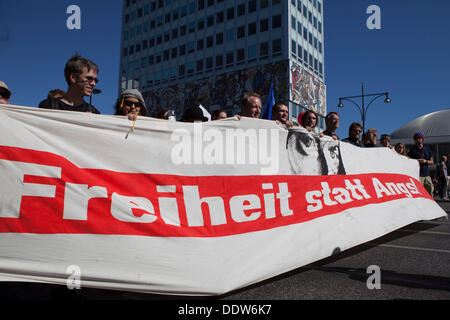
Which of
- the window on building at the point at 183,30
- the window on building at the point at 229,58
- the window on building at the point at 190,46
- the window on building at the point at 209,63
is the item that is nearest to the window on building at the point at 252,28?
the window on building at the point at 229,58

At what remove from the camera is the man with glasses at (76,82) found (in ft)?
9.61

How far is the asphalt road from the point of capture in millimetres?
2543

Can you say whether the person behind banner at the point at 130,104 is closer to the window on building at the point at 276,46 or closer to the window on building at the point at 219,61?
the window on building at the point at 276,46

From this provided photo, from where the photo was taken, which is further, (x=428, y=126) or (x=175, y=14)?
(x=428, y=126)

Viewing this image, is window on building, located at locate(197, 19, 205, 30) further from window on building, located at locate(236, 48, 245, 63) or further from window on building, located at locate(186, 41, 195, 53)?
window on building, located at locate(236, 48, 245, 63)

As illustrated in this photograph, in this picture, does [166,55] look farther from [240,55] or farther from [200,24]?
[240,55]

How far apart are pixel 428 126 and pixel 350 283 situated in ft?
237

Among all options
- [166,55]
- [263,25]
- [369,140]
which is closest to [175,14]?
[166,55]

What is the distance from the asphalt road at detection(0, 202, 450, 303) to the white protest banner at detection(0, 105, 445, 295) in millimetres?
146

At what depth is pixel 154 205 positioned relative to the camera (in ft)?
8.78

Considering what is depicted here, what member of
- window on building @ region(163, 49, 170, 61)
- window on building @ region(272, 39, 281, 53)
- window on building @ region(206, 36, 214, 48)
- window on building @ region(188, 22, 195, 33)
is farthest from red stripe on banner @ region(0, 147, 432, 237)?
window on building @ region(163, 49, 170, 61)

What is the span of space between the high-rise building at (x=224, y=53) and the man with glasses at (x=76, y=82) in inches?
1291

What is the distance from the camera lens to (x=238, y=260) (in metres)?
2.70
